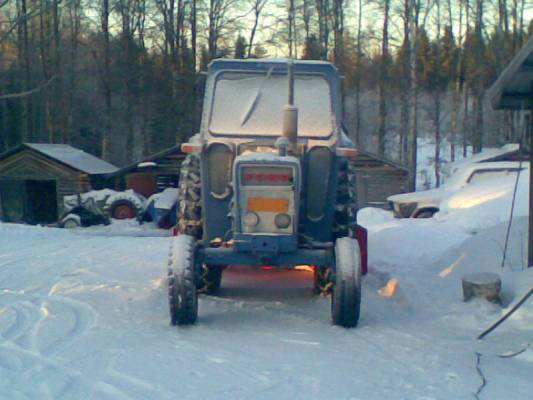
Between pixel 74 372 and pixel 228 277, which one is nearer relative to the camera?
pixel 74 372

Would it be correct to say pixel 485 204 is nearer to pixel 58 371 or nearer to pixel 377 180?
pixel 58 371

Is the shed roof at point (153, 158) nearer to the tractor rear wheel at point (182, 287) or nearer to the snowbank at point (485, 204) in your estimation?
the snowbank at point (485, 204)

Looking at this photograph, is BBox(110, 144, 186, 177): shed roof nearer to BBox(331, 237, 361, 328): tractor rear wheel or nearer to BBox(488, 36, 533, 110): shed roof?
BBox(488, 36, 533, 110): shed roof

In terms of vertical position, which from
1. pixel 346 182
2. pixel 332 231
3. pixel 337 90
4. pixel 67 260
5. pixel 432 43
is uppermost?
pixel 432 43

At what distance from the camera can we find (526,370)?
5.93 meters

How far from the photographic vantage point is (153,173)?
2820 centimetres

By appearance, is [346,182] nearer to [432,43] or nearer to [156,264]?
[156,264]

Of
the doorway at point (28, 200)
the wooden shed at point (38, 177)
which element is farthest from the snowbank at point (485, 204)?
the doorway at point (28, 200)

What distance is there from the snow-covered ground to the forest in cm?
2538

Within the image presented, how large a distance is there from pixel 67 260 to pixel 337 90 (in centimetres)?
622

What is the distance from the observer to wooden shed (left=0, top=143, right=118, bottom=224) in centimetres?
2856

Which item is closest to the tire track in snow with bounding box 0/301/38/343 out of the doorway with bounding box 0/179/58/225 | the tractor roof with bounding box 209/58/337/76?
the tractor roof with bounding box 209/58/337/76

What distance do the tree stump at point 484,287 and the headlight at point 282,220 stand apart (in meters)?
2.32

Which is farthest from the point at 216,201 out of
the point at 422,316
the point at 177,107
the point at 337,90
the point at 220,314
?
the point at 177,107
